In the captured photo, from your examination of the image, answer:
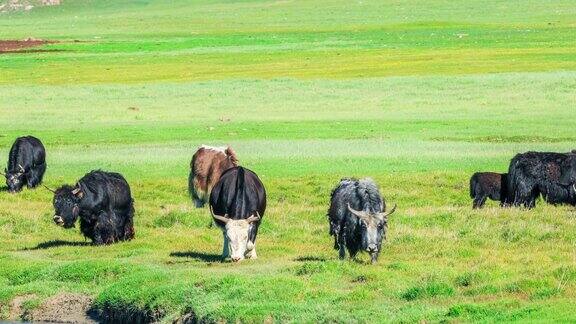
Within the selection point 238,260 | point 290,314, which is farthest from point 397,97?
point 290,314

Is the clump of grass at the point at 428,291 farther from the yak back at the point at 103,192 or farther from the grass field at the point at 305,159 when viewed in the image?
the yak back at the point at 103,192

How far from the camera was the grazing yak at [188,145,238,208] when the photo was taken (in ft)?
83.7

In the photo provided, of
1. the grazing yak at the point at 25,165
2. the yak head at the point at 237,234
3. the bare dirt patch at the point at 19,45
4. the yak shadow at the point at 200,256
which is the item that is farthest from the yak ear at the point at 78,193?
the bare dirt patch at the point at 19,45

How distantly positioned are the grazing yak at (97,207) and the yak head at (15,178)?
7.61m

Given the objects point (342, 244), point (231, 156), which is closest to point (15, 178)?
point (231, 156)

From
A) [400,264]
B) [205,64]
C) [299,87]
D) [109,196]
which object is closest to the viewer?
[400,264]

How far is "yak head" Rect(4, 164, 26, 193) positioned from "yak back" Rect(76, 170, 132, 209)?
7.57 m

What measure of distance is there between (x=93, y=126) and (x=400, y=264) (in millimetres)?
27564

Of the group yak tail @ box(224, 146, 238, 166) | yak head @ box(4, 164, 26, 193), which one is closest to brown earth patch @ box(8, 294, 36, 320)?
yak tail @ box(224, 146, 238, 166)

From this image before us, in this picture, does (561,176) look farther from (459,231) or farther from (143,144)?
(143,144)

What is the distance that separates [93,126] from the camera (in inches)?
1753

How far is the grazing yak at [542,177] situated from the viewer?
2595 cm

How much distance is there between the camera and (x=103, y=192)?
22188 mm

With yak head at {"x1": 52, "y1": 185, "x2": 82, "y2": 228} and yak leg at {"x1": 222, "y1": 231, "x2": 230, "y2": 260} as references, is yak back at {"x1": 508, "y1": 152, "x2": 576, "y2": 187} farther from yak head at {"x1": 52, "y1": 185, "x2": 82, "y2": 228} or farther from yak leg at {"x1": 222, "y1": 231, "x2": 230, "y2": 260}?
yak head at {"x1": 52, "y1": 185, "x2": 82, "y2": 228}
